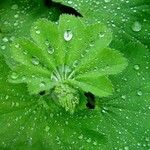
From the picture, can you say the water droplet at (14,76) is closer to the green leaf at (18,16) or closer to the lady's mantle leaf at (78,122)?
the lady's mantle leaf at (78,122)

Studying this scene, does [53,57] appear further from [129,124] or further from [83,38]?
[129,124]

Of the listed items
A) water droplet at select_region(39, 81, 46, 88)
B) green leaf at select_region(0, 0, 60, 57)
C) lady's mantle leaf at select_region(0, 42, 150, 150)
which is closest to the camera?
water droplet at select_region(39, 81, 46, 88)

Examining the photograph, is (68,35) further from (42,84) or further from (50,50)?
(42,84)

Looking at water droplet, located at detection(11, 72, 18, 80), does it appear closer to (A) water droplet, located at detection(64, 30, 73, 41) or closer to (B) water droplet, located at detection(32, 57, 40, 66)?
(B) water droplet, located at detection(32, 57, 40, 66)

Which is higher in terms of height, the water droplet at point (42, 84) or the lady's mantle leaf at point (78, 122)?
the water droplet at point (42, 84)

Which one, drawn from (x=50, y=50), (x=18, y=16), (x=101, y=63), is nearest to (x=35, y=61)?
(x=50, y=50)

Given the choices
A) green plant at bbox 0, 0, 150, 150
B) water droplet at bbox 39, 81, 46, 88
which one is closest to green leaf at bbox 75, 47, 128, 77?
green plant at bbox 0, 0, 150, 150

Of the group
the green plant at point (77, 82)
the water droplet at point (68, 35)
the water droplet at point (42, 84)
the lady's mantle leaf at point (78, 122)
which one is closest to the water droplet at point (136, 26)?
the green plant at point (77, 82)
